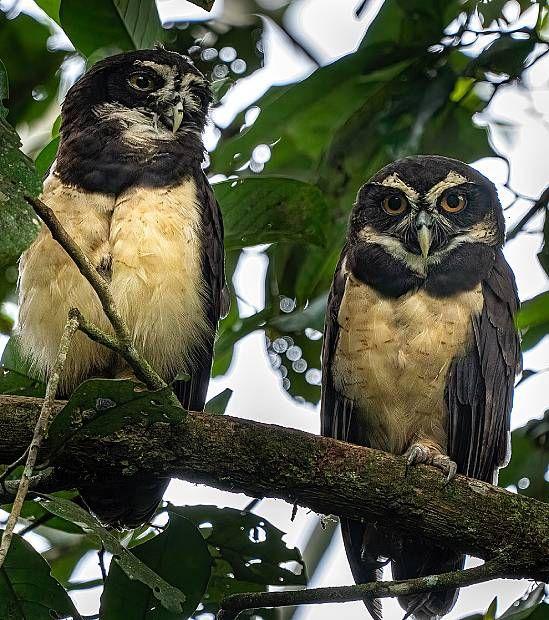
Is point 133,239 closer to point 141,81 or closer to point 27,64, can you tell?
point 141,81

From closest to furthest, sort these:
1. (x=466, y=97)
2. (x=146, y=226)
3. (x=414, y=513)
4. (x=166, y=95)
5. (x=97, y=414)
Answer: (x=97, y=414) → (x=414, y=513) → (x=146, y=226) → (x=166, y=95) → (x=466, y=97)

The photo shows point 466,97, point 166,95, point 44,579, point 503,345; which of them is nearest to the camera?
point 44,579

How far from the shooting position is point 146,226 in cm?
389

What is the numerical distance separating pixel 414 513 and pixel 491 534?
238 mm

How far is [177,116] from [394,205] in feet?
3.16

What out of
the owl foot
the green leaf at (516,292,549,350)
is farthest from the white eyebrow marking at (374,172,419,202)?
the owl foot

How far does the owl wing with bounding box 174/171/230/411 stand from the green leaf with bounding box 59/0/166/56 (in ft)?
2.01

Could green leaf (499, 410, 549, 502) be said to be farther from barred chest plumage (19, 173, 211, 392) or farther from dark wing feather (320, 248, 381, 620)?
barred chest plumage (19, 173, 211, 392)

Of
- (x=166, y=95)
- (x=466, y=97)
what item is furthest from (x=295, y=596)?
(x=466, y=97)

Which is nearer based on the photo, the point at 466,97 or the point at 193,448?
the point at 193,448

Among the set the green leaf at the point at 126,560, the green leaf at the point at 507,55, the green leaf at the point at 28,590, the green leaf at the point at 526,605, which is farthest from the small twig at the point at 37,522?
the green leaf at the point at 507,55

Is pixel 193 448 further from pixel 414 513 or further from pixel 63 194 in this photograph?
pixel 63 194

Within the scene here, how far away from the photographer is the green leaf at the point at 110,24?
412cm

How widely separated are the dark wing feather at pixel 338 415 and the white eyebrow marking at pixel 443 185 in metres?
0.47
